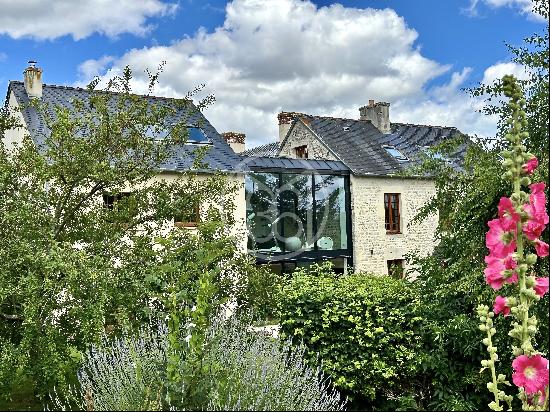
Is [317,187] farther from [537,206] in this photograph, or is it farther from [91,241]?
[537,206]

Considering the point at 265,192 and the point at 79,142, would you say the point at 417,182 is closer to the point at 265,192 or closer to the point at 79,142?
the point at 265,192

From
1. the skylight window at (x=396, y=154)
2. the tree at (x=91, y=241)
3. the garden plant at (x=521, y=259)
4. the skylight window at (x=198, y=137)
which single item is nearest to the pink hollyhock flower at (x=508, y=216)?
the garden plant at (x=521, y=259)

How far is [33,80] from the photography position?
18.8 meters

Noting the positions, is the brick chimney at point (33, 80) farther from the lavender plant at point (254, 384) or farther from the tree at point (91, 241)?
the lavender plant at point (254, 384)

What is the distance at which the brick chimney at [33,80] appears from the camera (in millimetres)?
18656

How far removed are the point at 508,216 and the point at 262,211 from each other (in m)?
17.4

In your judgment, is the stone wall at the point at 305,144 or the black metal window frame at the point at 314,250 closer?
the black metal window frame at the point at 314,250

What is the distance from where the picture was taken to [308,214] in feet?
68.0

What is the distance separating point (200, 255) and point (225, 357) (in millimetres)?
2264

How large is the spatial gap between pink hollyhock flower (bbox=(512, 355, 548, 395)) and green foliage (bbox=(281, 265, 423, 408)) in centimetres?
495

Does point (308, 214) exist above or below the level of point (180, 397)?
above

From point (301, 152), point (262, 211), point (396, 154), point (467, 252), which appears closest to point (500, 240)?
point (467, 252)

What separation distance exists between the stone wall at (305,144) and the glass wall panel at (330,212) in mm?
1834

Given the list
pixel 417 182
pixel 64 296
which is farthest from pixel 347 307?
pixel 417 182
